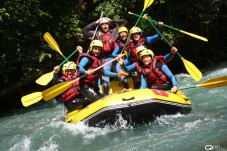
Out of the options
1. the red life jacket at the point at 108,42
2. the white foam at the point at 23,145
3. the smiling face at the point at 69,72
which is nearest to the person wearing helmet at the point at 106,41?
the red life jacket at the point at 108,42

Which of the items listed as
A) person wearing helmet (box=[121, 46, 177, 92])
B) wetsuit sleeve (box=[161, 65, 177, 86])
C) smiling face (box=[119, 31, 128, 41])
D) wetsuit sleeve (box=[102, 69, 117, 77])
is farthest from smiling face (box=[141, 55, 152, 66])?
smiling face (box=[119, 31, 128, 41])

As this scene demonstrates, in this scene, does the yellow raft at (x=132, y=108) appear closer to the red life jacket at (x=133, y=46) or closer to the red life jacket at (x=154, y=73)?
the red life jacket at (x=154, y=73)

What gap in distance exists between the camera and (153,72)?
19.6 feet

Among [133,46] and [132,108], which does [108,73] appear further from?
[132,108]

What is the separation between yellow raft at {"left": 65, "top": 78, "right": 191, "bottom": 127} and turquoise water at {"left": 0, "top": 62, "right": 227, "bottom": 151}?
98mm

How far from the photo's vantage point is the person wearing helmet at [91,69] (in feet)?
20.0

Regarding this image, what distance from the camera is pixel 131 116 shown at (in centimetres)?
537

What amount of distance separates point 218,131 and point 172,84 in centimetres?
175

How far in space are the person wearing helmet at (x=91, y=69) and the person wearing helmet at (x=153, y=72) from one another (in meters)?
0.36

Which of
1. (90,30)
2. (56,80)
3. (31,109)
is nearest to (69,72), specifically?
(56,80)

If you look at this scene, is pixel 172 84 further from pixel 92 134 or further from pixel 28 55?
pixel 28 55

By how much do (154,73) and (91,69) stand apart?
104 centimetres

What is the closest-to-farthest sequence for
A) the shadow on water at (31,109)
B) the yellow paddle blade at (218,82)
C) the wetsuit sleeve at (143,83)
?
the yellow paddle blade at (218,82)
the wetsuit sleeve at (143,83)
the shadow on water at (31,109)

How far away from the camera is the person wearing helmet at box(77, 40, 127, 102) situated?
6094mm
